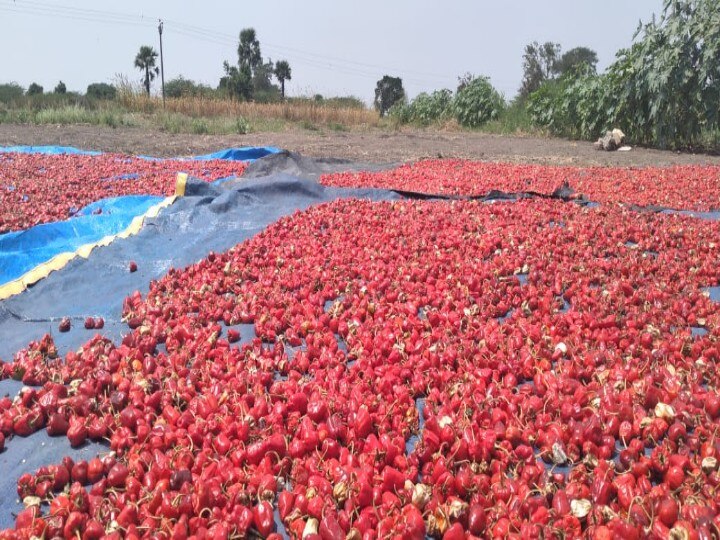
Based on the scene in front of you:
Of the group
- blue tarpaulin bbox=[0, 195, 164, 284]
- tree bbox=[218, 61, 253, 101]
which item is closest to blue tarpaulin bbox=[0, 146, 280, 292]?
blue tarpaulin bbox=[0, 195, 164, 284]

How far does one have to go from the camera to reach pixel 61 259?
19.4ft

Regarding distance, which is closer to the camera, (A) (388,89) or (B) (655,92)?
(B) (655,92)

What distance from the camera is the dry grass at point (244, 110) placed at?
2681cm

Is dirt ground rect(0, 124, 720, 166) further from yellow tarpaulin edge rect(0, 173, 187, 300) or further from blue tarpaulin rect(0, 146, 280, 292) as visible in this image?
yellow tarpaulin edge rect(0, 173, 187, 300)

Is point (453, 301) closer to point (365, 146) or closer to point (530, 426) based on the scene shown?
Result: point (530, 426)

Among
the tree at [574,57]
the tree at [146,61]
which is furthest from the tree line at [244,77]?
the tree at [574,57]

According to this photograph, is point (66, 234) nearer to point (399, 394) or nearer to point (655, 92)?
point (399, 394)

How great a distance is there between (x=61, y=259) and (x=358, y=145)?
48.0 feet

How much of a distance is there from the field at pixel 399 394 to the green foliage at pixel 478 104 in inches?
1005

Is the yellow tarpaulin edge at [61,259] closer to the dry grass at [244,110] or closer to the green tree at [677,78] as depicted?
the green tree at [677,78]

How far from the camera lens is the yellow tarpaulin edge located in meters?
5.37

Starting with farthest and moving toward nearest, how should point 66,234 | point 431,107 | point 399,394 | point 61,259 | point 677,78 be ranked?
1. point 431,107
2. point 677,78
3. point 66,234
4. point 61,259
5. point 399,394

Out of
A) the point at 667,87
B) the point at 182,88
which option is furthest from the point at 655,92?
the point at 182,88

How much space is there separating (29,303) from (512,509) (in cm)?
487
